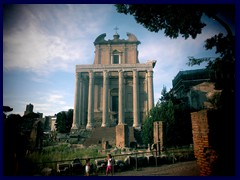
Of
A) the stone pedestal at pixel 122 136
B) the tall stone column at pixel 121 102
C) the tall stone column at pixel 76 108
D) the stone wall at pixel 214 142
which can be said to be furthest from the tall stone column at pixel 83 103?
the stone wall at pixel 214 142

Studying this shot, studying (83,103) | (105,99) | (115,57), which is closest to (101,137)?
(105,99)

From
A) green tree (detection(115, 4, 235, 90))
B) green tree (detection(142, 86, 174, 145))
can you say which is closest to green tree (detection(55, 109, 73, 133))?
green tree (detection(142, 86, 174, 145))

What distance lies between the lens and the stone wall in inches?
236

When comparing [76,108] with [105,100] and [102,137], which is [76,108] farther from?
[102,137]

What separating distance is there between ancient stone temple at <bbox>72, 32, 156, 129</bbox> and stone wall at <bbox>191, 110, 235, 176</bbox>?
22.0 metres

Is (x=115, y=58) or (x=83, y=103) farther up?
(x=115, y=58)

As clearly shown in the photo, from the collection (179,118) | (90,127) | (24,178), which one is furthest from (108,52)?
(24,178)

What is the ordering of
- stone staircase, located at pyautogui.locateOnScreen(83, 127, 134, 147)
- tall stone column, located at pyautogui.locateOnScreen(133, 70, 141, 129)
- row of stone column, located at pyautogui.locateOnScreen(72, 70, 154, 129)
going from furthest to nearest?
row of stone column, located at pyautogui.locateOnScreen(72, 70, 154, 129) → tall stone column, located at pyautogui.locateOnScreen(133, 70, 141, 129) → stone staircase, located at pyautogui.locateOnScreen(83, 127, 134, 147)

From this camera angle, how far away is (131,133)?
23.4 meters

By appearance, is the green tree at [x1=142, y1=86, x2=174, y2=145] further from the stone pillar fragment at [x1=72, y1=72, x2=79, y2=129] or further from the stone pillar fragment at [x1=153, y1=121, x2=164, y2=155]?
the stone pillar fragment at [x1=72, y1=72, x2=79, y2=129]

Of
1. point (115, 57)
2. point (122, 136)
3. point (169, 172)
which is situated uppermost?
point (115, 57)

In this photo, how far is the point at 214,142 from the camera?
6051 millimetres

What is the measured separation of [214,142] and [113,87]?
1099 inches

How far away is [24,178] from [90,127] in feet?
73.1
